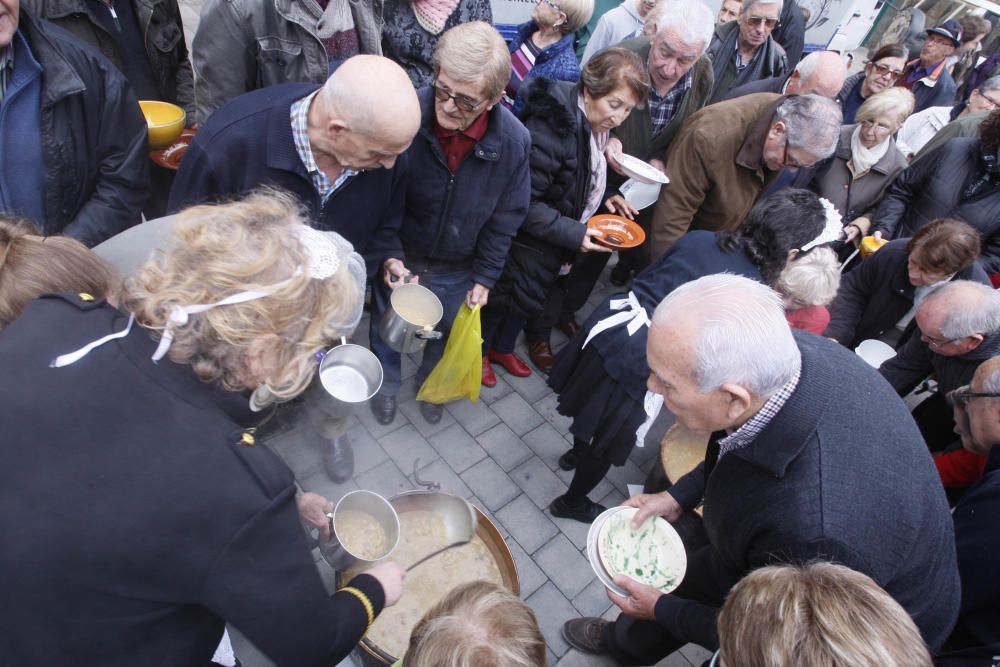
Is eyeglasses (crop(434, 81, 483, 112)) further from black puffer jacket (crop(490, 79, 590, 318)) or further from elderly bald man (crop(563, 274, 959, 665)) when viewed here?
elderly bald man (crop(563, 274, 959, 665))

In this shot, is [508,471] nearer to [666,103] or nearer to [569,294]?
[569,294]

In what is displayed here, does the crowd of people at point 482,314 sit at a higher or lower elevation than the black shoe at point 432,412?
higher

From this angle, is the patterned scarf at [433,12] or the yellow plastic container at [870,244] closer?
the patterned scarf at [433,12]

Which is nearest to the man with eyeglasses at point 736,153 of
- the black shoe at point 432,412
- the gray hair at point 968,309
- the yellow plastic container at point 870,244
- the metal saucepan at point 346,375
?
the gray hair at point 968,309

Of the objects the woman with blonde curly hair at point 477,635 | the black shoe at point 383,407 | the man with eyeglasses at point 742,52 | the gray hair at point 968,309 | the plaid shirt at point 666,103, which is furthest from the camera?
the man with eyeglasses at point 742,52

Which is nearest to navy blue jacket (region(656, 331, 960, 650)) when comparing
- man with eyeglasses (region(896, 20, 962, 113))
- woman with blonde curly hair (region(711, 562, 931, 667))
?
woman with blonde curly hair (region(711, 562, 931, 667))

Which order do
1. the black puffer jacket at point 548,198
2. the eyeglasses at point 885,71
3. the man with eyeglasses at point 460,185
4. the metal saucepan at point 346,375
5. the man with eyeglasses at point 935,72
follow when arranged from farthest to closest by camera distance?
the man with eyeglasses at point 935,72, the eyeglasses at point 885,71, the black puffer jacket at point 548,198, the metal saucepan at point 346,375, the man with eyeglasses at point 460,185

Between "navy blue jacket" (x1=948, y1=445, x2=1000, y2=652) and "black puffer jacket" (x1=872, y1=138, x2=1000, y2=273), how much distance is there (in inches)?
126

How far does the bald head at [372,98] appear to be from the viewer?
2.18m

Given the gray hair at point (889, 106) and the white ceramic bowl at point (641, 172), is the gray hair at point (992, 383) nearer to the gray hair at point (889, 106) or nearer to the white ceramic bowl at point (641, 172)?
the white ceramic bowl at point (641, 172)

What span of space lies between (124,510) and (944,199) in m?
5.71

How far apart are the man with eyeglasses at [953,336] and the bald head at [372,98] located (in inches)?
123

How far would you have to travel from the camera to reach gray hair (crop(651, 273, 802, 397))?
168 centimetres

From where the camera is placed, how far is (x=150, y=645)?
1.33 metres
